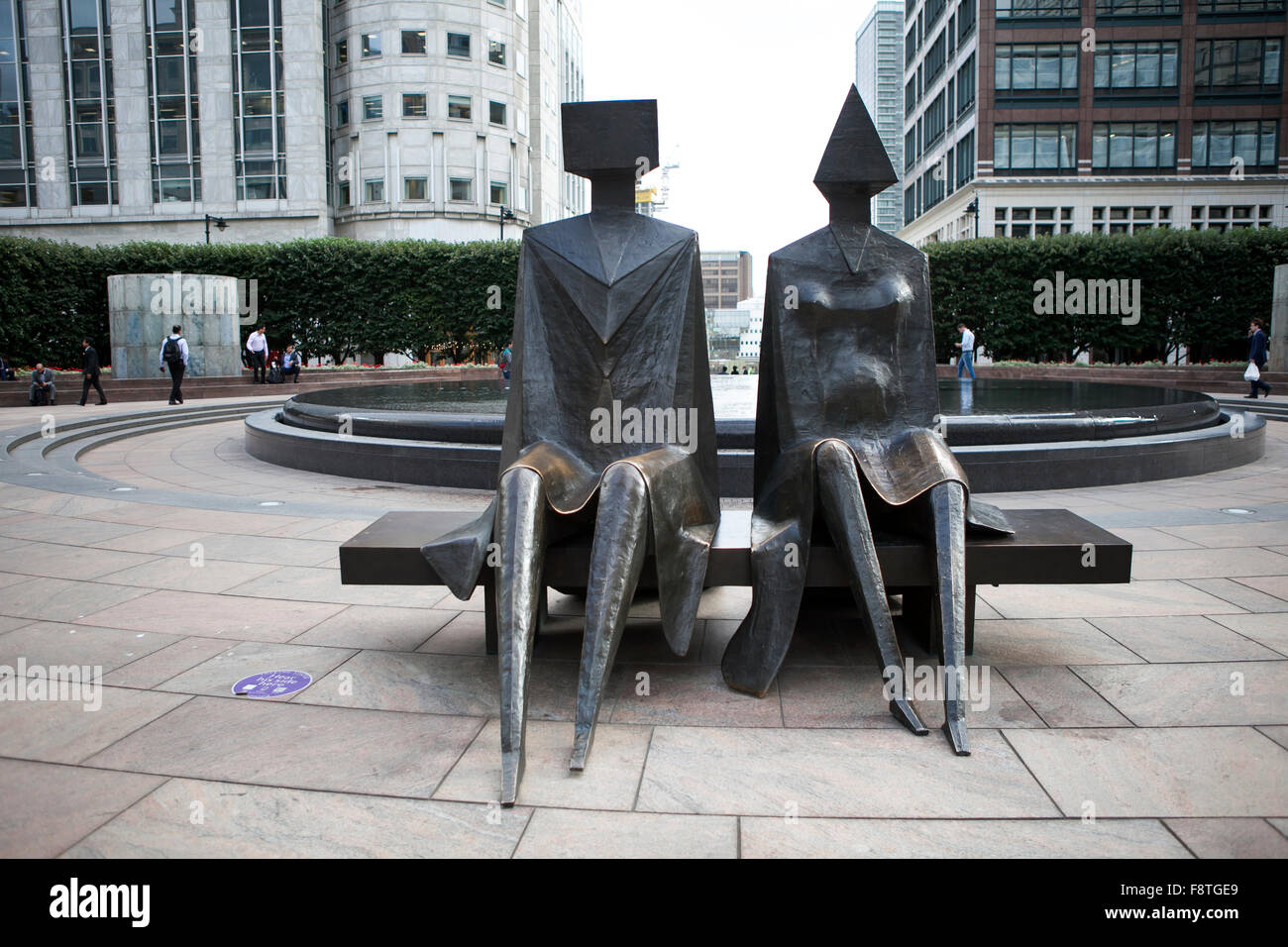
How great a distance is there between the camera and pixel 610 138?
476 cm

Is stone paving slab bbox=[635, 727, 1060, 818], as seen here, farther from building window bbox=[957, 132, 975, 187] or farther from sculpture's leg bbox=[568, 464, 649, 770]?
building window bbox=[957, 132, 975, 187]

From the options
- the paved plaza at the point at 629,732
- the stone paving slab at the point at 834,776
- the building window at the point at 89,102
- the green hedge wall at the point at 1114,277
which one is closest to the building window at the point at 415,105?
the building window at the point at 89,102

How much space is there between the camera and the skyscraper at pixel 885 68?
311 feet

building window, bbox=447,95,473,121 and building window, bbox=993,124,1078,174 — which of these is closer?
building window, bbox=993,124,1078,174

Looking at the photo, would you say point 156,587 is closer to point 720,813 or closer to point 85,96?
point 720,813

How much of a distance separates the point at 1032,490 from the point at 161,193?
Result: 46831 millimetres

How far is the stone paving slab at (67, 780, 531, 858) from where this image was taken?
2.88 metres

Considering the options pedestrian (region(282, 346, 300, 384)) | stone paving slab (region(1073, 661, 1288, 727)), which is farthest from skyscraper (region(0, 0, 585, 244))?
stone paving slab (region(1073, 661, 1288, 727))

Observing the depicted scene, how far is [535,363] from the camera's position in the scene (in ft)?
15.0

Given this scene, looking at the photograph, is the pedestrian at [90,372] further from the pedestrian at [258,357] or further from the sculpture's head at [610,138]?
the sculpture's head at [610,138]

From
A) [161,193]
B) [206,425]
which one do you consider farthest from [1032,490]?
[161,193]

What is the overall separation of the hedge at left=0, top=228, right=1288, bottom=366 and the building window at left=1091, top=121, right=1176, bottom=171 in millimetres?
18129

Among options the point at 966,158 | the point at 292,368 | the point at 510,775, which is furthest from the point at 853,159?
the point at 966,158
